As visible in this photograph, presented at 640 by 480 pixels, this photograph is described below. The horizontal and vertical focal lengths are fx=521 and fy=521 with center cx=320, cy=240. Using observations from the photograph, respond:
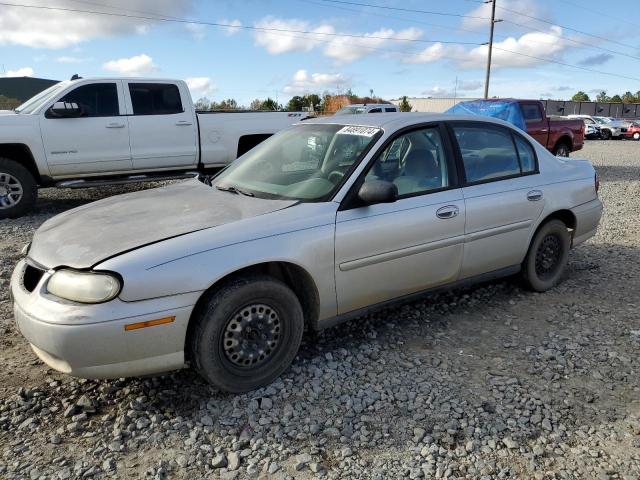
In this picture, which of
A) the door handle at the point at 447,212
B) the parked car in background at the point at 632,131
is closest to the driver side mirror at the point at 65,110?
the door handle at the point at 447,212

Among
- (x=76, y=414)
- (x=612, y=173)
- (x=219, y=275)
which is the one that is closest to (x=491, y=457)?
(x=219, y=275)

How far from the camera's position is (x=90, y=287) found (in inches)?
103

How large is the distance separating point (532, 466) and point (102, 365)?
219 centimetres

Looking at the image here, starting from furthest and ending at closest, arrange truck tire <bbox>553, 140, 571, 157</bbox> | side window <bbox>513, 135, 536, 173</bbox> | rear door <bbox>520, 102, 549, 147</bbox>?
truck tire <bbox>553, 140, 571, 157</bbox> < rear door <bbox>520, 102, 549, 147</bbox> < side window <bbox>513, 135, 536, 173</bbox>

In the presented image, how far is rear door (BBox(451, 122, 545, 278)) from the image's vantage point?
3.96 meters

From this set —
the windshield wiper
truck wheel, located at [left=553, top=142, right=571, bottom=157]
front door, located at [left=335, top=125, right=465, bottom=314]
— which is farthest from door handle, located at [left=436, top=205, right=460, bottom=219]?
truck wheel, located at [left=553, top=142, right=571, bottom=157]

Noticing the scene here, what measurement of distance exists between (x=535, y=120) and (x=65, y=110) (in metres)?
11.4

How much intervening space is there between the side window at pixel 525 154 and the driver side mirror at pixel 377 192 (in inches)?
67.2

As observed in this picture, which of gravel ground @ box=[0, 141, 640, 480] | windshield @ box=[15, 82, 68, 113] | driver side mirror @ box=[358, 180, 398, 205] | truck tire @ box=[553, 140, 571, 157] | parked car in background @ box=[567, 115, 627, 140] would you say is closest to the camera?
gravel ground @ box=[0, 141, 640, 480]

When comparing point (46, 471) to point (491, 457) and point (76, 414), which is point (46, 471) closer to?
point (76, 414)

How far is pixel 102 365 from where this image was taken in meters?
2.66

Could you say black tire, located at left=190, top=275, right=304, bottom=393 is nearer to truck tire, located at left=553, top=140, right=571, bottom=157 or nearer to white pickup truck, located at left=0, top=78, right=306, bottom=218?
white pickup truck, located at left=0, top=78, right=306, bottom=218

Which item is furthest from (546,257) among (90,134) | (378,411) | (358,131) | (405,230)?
(90,134)

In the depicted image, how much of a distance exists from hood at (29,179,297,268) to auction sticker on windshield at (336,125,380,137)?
0.81 meters
